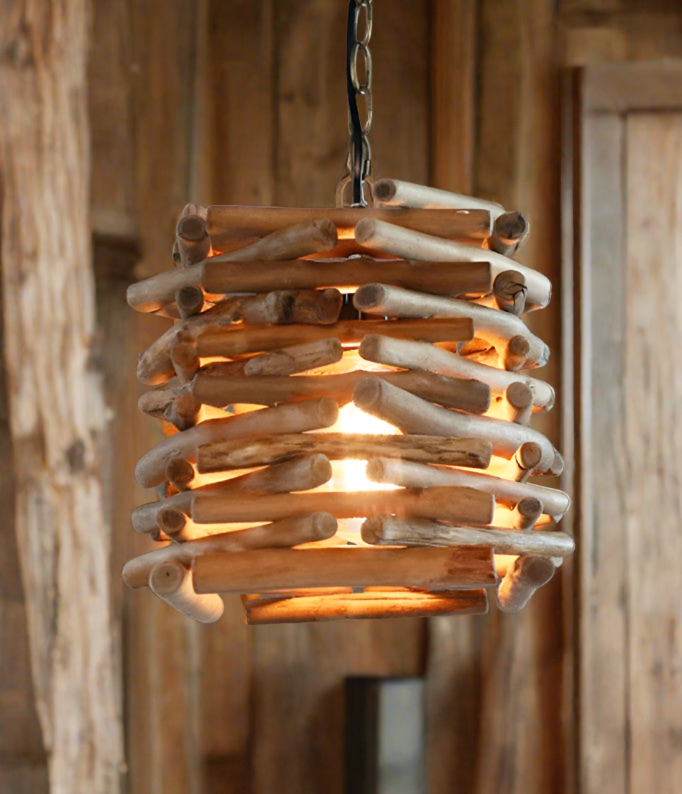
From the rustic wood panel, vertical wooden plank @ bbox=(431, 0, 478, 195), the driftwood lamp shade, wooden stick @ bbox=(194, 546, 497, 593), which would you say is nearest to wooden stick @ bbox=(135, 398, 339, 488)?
the driftwood lamp shade

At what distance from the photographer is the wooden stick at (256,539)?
0.80 meters

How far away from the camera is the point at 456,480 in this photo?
860 millimetres

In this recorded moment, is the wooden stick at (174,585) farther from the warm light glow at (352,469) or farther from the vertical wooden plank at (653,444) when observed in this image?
the vertical wooden plank at (653,444)

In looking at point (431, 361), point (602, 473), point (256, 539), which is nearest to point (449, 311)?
point (431, 361)

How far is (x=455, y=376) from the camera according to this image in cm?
90

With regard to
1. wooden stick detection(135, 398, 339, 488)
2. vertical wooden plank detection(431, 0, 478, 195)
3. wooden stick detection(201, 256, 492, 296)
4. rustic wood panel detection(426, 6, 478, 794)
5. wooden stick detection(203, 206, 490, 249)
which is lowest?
rustic wood panel detection(426, 6, 478, 794)

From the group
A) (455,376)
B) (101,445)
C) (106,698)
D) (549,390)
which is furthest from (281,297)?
(106,698)

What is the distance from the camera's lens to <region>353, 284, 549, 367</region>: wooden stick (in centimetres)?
85

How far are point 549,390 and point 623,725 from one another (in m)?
0.97

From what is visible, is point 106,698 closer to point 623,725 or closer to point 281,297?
point 623,725

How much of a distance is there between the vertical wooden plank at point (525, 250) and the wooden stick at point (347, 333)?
3.20ft

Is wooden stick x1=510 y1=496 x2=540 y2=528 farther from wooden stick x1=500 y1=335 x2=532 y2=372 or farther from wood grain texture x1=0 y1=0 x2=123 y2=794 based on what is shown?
wood grain texture x1=0 y1=0 x2=123 y2=794

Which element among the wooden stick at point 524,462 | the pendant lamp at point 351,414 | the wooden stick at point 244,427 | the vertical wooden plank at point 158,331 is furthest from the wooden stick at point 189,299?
the vertical wooden plank at point 158,331

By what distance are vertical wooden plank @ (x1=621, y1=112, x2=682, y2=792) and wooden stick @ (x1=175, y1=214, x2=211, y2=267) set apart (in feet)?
3.63
